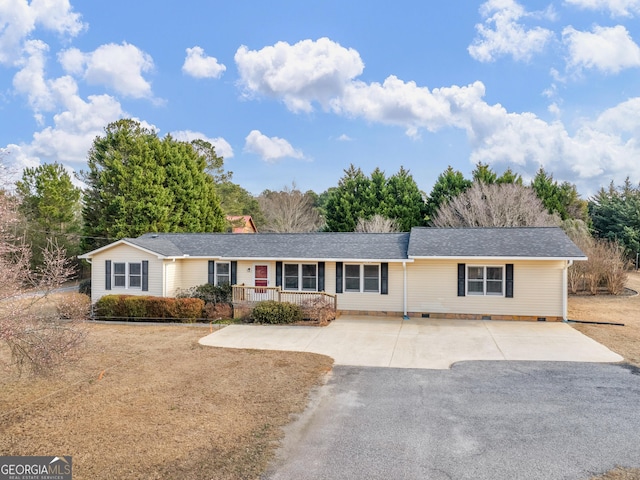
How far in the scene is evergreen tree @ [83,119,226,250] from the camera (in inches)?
1176

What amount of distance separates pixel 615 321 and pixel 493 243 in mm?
5038

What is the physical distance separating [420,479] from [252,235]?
16.6 meters

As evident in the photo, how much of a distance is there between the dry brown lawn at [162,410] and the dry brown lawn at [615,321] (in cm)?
448

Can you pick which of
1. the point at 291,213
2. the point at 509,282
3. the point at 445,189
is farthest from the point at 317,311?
Result: the point at 291,213

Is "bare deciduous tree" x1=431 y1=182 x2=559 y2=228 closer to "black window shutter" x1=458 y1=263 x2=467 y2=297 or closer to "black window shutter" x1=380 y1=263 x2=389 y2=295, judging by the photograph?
"black window shutter" x1=458 y1=263 x2=467 y2=297

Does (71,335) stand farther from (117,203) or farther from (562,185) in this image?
(562,185)

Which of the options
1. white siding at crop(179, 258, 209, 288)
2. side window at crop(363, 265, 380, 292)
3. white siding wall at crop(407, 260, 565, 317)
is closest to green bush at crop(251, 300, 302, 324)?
side window at crop(363, 265, 380, 292)

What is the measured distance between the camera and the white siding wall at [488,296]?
51.5ft

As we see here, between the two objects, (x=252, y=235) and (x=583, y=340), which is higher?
(x=252, y=235)

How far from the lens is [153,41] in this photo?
56.3 ft

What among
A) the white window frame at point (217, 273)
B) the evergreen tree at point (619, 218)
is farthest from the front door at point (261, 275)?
the evergreen tree at point (619, 218)

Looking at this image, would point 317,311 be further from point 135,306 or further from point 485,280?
point 135,306

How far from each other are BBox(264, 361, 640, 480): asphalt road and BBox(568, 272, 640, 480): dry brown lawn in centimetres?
78

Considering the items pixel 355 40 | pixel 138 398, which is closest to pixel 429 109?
pixel 355 40
